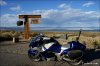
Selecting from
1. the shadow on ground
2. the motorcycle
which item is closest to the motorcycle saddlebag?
the motorcycle

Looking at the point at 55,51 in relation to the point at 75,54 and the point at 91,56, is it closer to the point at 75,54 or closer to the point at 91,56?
the point at 75,54

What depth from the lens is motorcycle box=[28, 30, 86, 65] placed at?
11695 mm

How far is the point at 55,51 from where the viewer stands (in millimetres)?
12172

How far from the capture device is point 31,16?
86.7 feet

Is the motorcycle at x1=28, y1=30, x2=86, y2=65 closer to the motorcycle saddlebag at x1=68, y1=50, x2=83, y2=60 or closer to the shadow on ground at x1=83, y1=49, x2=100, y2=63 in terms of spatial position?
the motorcycle saddlebag at x1=68, y1=50, x2=83, y2=60

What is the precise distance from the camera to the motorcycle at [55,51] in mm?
11695

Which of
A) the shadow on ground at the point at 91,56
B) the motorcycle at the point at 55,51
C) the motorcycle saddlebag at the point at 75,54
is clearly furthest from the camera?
the shadow on ground at the point at 91,56

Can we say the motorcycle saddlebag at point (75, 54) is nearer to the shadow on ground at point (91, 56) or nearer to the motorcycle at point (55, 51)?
the motorcycle at point (55, 51)

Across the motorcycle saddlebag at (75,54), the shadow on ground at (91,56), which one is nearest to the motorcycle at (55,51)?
the motorcycle saddlebag at (75,54)

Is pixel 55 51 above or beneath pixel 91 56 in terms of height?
above

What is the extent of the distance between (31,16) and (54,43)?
1441 cm

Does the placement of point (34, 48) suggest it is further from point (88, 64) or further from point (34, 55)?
point (88, 64)

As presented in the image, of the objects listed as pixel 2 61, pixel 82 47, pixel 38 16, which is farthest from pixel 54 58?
pixel 38 16

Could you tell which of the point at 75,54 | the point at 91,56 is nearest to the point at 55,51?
the point at 75,54
